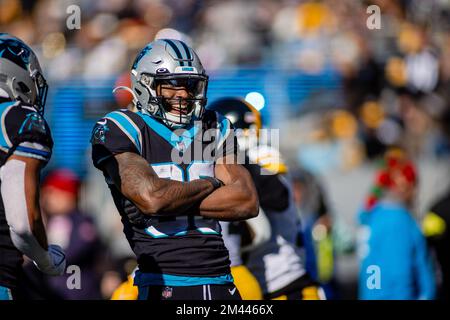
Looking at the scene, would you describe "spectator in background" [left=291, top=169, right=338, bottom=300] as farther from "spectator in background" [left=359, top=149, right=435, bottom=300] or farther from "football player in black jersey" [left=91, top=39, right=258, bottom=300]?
"football player in black jersey" [left=91, top=39, right=258, bottom=300]

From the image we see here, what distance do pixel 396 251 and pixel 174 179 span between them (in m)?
3.24

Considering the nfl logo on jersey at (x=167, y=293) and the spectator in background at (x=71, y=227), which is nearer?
the nfl logo on jersey at (x=167, y=293)

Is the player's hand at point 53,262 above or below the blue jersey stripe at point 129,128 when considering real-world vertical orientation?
below

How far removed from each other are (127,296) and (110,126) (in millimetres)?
1385

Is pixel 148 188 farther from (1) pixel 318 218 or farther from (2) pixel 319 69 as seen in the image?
(2) pixel 319 69

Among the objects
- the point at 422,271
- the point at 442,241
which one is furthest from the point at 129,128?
the point at 442,241

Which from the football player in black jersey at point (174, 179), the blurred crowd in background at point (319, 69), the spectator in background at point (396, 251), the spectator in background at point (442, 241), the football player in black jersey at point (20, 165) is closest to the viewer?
the football player in black jersey at point (20, 165)

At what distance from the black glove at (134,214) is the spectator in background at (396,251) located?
127 inches

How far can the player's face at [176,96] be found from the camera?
16.7 feet

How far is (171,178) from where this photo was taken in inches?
194

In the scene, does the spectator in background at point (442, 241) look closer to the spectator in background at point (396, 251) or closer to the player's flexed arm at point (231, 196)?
the spectator in background at point (396, 251)

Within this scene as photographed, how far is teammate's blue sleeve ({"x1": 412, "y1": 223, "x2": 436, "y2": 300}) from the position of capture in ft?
25.1

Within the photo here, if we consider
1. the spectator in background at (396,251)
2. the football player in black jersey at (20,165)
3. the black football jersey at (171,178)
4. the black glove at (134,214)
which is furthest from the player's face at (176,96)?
the spectator in background at (396,251)

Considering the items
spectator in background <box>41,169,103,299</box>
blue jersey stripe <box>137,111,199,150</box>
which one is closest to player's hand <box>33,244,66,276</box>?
blue jersey stripe <box>137,111,199,150</box>
